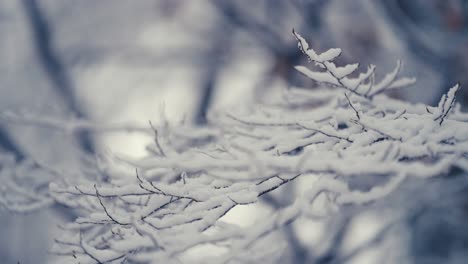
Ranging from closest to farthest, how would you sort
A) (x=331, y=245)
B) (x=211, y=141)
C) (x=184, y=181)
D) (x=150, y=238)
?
(x=150, y=238), (x=184, y=181), (x=211, y=141), (x=331, y=245)

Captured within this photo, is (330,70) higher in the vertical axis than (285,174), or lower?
higher

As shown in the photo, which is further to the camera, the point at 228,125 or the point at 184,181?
the point at 228,125

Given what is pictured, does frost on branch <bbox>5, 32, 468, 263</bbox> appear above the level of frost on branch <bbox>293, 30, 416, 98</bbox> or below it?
below

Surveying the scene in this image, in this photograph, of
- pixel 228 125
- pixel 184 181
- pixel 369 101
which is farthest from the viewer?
pixel 228 125

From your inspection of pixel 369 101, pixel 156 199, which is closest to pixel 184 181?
pixel 156 199

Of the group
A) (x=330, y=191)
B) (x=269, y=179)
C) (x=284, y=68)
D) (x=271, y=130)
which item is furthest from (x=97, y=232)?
(x=284, y=68)

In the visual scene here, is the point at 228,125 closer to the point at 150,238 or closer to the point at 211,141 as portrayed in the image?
the point at 211,141

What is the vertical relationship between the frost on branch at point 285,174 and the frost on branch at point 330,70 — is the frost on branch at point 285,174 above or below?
below

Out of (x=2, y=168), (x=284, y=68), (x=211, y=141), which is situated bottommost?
(x=211, y=141)

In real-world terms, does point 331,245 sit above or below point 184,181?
above
